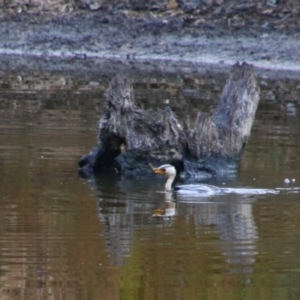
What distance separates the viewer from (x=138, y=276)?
8.02 metres

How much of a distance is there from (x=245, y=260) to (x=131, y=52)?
905 inches

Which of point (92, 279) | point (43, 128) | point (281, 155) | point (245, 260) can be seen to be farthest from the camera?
point (43, 128)

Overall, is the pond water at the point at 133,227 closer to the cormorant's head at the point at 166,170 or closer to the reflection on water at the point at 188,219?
the reflection on water at the point at 188,219

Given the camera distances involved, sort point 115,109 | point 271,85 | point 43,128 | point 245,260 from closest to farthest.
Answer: point 245,260 < point 115,109 < point 43,128 < point 271,85

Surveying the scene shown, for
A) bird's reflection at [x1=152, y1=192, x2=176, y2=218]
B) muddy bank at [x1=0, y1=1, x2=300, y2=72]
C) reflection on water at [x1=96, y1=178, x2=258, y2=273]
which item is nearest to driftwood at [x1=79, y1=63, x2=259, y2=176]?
reflection on water at [x1=96, y1=178, x2=258, y2=273]

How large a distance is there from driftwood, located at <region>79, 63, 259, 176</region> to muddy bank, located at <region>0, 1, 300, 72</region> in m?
15.5

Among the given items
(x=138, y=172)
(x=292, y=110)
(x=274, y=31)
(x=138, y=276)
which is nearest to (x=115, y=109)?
(x=138, y=172)

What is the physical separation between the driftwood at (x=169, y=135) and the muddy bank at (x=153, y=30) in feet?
50.7

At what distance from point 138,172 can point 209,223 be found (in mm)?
3259

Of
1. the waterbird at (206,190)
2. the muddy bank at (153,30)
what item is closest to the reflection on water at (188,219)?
the waterbird at (206,190)

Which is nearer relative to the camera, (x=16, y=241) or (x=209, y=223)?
(x=16, y=241)

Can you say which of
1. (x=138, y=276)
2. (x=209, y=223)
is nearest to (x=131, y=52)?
(x=209, y=223)

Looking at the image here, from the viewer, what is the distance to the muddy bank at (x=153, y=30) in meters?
30.2

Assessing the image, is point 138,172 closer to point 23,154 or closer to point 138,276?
point 23,154
